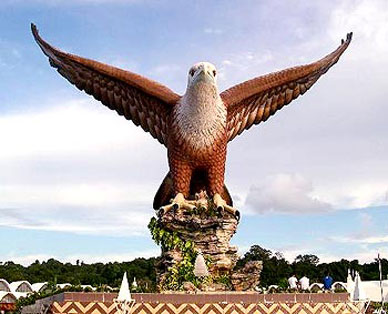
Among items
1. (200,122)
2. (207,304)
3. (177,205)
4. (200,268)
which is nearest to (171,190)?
(177,205)

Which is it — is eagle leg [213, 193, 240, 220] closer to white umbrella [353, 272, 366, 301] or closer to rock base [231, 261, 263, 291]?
rock base [231, 261, 263, 291]

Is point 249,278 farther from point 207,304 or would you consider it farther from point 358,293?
point 358,293

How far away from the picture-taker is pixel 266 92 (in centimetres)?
1411

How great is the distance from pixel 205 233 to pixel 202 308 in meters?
2.72

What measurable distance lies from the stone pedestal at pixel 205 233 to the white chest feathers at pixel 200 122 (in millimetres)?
1462

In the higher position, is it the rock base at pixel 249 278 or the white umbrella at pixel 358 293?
the rock base at pixel 249 278

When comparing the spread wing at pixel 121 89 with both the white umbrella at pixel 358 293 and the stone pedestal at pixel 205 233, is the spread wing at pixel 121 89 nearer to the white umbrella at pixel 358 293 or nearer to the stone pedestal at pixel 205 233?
the stone pedestal at pixel 205 233

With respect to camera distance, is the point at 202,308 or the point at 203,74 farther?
the point at 203,74

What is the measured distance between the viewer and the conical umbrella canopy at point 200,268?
11.4m

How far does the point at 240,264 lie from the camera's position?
40.1 feet

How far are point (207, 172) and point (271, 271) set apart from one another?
20320 millimetres

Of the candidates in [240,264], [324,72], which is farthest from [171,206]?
[324,72]

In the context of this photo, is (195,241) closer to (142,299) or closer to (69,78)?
(142,299)

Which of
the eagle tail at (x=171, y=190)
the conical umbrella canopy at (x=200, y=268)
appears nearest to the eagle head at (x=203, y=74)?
the eagle tail at (x=171, y=190)
